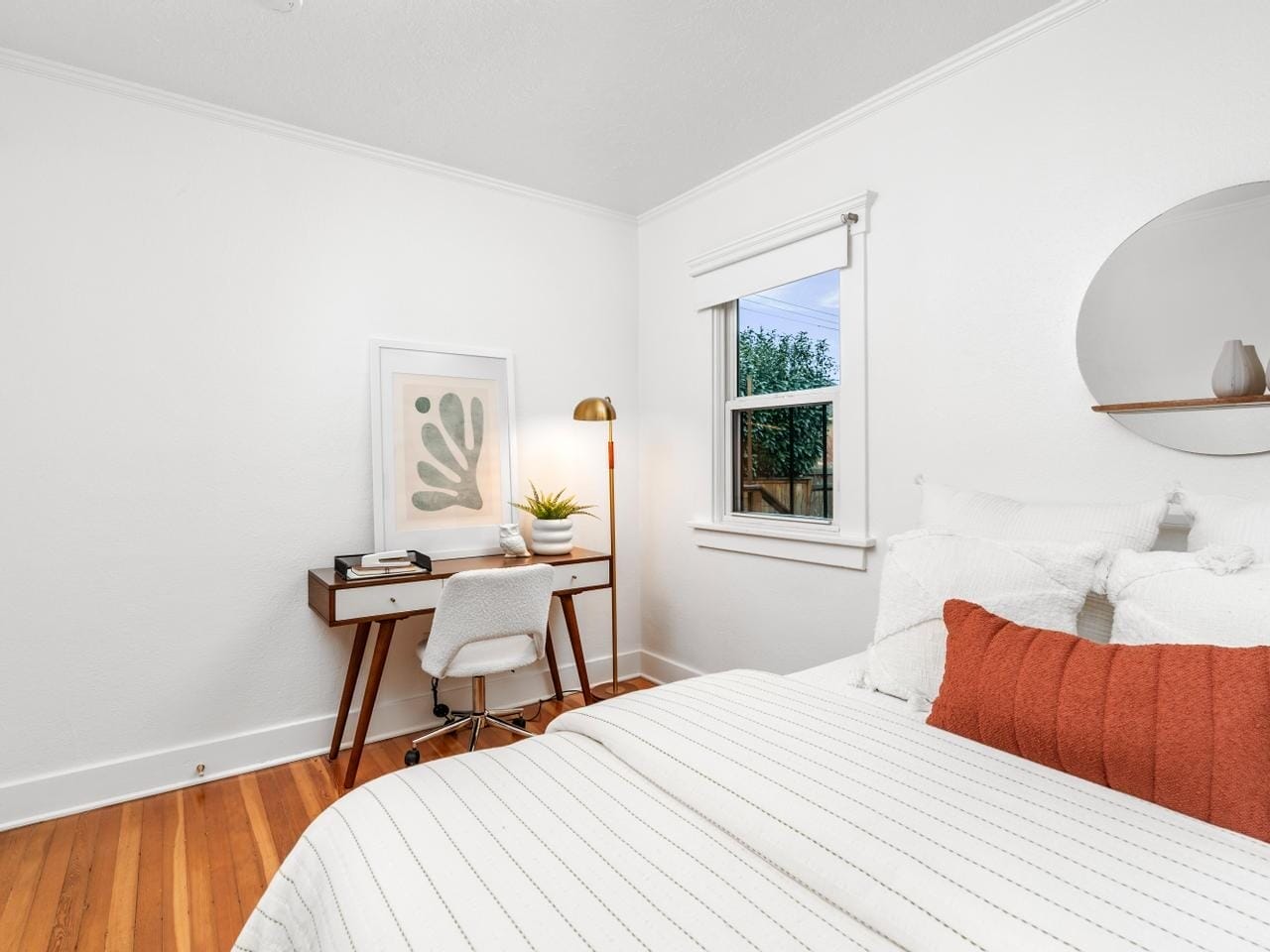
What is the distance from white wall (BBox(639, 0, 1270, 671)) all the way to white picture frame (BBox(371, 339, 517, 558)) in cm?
127

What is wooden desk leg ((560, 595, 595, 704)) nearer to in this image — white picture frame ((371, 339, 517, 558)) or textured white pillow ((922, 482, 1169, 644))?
white picture frame ((371, 339, 517, 558))

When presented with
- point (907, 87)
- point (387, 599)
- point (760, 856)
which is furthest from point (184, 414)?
point (907, 87)

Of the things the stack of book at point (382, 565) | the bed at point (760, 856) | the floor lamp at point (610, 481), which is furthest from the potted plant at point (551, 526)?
the bed at point (760, 856)

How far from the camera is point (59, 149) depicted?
2.37 m

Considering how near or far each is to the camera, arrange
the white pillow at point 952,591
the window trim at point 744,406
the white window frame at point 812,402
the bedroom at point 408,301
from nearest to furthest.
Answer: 1. the white pillow at point 952,591
2. the bedroom at point 408,301
3. the white window frame at point 812,402
4. the window trim at point 744,406

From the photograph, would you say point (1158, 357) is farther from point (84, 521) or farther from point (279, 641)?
point (84, 521)

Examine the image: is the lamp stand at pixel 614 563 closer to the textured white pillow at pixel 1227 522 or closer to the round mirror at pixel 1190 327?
the round mirror at pixel 1190 327

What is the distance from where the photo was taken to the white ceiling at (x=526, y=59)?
2070 millimetres

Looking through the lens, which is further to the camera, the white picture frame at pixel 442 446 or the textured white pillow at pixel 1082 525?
the white picture frame at pixel 442 446

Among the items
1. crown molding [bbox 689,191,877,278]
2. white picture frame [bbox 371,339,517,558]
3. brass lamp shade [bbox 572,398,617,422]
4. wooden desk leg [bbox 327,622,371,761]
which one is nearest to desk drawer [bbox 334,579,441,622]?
wooden desk leg [bbox 327,622,371,761]

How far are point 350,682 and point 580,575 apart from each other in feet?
3.43

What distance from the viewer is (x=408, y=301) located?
10.1 ft

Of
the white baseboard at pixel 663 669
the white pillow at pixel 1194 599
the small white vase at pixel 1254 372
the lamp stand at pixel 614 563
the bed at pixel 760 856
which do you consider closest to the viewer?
the bed at pixel 760 856

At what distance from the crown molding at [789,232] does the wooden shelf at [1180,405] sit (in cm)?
112
